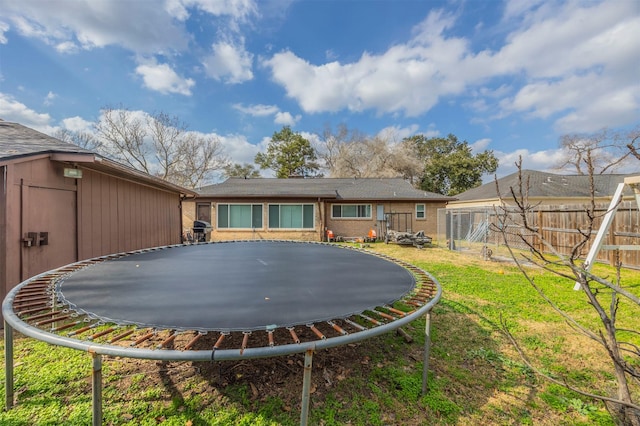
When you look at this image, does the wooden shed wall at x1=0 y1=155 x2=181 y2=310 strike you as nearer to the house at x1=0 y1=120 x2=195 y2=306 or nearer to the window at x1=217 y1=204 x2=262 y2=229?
the house at x1=0 y1=120 x2=195 y2=306

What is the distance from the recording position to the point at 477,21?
8016mm

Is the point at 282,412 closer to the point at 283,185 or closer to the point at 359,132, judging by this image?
the point at 283,185

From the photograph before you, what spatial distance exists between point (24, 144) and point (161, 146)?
20.1m

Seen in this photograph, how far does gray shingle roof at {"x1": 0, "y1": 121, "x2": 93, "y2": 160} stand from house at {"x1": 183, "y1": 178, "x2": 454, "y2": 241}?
7434 millimetres

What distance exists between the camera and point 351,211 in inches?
539

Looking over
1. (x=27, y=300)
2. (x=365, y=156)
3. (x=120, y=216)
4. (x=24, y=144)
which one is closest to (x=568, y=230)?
(x=27, y=300)

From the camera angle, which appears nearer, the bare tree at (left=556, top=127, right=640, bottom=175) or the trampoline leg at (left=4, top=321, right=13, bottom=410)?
the bare tree at (left=556, top=127, right=640, bottom=175)

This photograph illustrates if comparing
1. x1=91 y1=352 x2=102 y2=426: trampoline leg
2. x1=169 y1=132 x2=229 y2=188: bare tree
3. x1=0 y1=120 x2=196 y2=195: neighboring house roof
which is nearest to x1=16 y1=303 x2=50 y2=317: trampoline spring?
x1=91 y1=352 x2=102 y2=426: trampoline leg

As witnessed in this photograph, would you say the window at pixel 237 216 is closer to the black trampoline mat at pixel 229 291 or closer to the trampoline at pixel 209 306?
the black trampoline mat at pixel 229 291

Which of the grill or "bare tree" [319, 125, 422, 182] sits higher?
"bare tree" [319, 125, 422, 182]

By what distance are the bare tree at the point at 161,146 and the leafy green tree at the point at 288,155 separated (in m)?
5.48

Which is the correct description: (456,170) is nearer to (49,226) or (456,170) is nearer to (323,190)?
(323,190)

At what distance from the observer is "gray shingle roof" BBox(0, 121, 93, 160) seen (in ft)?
11.6

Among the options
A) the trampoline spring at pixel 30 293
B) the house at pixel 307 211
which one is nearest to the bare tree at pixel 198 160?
the house at pixel 307 211
